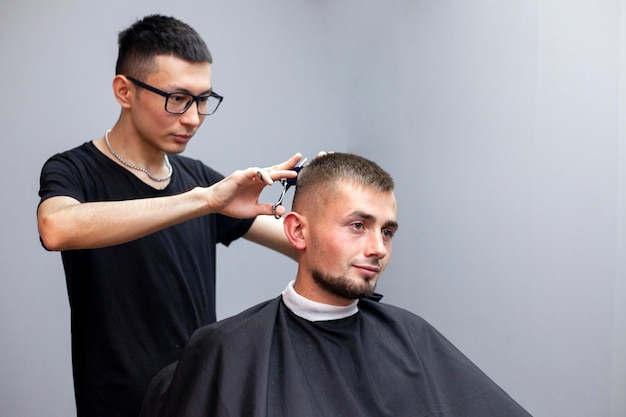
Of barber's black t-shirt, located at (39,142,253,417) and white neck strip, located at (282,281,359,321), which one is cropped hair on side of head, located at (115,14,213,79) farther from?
white neck strip, located at (282,281,359,321)

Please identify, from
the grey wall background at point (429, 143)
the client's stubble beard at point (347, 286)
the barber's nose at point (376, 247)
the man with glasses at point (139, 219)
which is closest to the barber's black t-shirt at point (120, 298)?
the man with glasses at point (139, 219)

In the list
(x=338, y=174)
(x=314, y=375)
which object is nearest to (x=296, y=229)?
(x=338, y=174)

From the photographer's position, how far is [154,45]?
2414 mm

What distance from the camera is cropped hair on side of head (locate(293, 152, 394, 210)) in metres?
2.12

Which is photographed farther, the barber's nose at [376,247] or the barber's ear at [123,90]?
the barber's ear at [123,90]

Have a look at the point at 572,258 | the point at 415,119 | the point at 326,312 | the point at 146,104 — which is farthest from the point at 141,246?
the point at 415,119

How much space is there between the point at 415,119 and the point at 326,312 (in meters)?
2.00

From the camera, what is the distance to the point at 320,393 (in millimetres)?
1964

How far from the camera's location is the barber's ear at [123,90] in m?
2.43

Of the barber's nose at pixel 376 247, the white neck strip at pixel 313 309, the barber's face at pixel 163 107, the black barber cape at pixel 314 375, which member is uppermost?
the barber's face at pixel 163 107

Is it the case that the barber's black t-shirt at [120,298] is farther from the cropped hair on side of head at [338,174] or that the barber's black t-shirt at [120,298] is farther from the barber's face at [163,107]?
the cropped hair on side of head at [338,174]

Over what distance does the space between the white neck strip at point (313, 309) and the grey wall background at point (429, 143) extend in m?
1.28

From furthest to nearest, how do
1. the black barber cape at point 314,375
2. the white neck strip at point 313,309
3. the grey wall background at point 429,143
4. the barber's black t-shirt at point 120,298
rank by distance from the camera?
the grey wall background at point 429,143 < the barber's black t-shirt at point 120,298 < the white neck strip at point 313,309 < the black barber cape at point 314,375

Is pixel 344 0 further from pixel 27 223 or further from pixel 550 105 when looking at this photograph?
pixel 27 223
